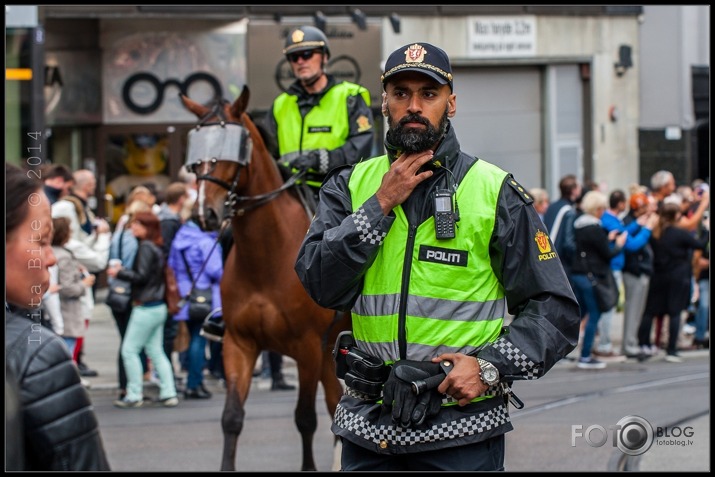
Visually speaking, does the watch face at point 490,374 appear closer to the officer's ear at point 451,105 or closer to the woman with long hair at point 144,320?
the officer's ear at point 451,105

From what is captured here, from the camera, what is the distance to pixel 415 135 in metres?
4.11

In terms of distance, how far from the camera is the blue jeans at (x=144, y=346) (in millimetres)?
11172

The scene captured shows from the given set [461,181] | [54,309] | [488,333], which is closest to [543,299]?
[488,333]

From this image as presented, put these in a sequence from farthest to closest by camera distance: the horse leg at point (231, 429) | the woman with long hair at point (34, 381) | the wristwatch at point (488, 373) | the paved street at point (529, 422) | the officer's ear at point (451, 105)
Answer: the paved street at point (529, 422), the horse leg at point (231, 429), the officer's ear at point (451, 105), the wristwatch at point (488, 373), the woman with long hair at point (34, 381)

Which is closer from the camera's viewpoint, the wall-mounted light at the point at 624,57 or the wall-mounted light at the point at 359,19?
A: the wall-mounted light at the point at 359,19

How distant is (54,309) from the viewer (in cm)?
1059

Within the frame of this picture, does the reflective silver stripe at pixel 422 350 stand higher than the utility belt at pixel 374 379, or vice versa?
the reflective silver stripe at pixel 422 350

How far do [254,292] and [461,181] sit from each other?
3.66 m

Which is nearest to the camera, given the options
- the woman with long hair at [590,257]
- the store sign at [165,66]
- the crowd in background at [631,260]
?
the woman with long hair at [590,257]

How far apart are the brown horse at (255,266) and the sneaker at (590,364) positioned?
6644 mm

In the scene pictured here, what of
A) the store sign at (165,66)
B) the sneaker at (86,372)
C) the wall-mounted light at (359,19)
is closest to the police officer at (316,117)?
the sneaker at (86,372)

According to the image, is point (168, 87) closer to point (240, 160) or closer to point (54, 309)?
point (54, 309)

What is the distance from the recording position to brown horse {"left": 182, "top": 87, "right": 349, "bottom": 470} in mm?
7500

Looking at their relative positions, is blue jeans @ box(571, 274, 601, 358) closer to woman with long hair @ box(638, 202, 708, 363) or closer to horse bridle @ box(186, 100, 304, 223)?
woman with long hair @ box(638, 202, 708, 363)
